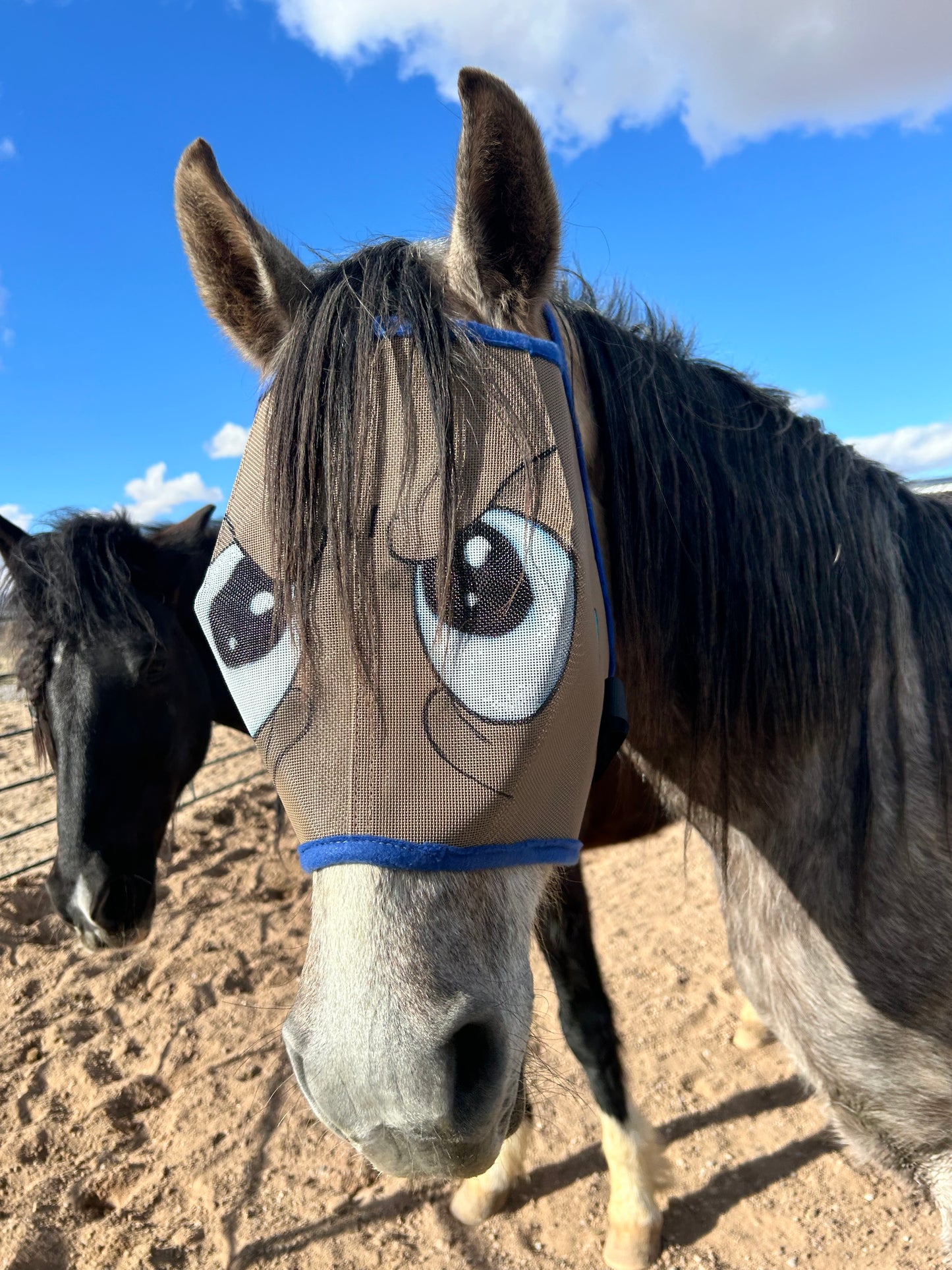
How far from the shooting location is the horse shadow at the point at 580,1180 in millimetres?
2555

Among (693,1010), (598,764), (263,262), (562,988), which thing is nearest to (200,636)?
(562,988)

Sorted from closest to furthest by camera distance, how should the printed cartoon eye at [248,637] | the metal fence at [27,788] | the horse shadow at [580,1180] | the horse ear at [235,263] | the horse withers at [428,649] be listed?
1. the horse withers at [428,649]
2. the printed cartoon eye at [248,637]
3. the horse ear at [235,263]
4. the horse shadow at [580,1180]
5. the metal fence at [27,788]

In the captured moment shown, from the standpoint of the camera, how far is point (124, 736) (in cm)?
306

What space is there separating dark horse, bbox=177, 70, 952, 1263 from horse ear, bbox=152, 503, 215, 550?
7.87 ft

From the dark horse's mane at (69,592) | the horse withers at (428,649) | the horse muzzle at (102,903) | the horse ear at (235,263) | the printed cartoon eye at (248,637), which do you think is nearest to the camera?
the horse withers at (428,649)

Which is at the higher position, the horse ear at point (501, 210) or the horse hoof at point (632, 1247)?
the horse ear at point (501, 210)

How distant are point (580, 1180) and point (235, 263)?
3376 mm

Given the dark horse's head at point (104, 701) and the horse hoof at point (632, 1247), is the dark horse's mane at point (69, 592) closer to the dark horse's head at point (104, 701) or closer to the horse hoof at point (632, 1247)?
the dark horse's head at point (104, 701)

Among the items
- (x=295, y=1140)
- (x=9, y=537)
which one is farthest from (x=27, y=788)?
(x=295, y=1140)

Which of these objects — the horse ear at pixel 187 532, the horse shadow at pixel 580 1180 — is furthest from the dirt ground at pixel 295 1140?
the horse ear at pixel 187 532

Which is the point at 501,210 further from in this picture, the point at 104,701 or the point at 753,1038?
the point at 753,1038

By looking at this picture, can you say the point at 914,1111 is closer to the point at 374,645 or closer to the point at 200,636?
the point at 374,645

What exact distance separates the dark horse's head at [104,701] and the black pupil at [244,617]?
2.27 metres

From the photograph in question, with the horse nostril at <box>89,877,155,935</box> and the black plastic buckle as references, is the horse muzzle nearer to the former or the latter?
the horse nostril at <box>89,877,155,935</box>
